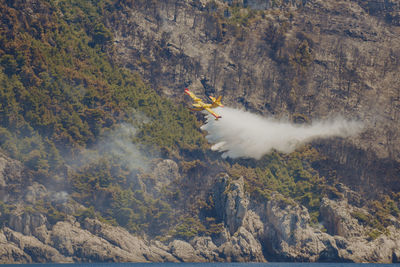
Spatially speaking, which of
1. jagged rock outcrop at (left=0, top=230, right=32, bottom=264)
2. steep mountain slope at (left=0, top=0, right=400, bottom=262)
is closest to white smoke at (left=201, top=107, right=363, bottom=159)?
steep mountain slope at (left=0, top=0, right=400, bottom=262)

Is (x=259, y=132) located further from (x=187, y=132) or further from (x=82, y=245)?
(x=82, y=245)

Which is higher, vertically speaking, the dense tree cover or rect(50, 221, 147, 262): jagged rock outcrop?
the dense tree cover

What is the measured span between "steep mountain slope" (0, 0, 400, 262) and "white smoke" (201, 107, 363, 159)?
2.16 metres

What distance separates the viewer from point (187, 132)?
5782 inches

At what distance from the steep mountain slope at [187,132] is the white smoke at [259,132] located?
2155 mm

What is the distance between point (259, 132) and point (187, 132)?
47.2 feet

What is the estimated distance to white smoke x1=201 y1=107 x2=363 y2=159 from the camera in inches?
5487

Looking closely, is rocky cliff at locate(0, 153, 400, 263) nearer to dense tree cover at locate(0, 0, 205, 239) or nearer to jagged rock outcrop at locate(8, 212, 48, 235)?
jagged rock outcrop at locate(8, 212, 48, 235)

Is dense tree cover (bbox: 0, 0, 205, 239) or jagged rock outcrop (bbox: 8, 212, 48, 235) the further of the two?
dense tree cover (bbox: 0, 0, 205, 239)

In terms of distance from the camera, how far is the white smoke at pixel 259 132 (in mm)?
139375

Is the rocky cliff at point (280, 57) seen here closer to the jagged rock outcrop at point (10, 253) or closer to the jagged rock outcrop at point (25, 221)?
the jagged rock outcrop at point (25, 221)

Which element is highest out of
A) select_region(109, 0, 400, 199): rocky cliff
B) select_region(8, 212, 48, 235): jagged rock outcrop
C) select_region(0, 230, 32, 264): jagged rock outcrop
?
select_region(109, 0, 400, 199): rocky cliff

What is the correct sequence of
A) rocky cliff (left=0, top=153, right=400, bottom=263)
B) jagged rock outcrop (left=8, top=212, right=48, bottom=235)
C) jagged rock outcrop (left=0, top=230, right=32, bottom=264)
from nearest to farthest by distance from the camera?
1. jagged rock outcrop (left=0, top=230, right=32, bottom=264)
2. jagged rock outcrop (left=8, top=212, right=48, bottom=235)
3. rocky cliff (left=0, top=153, right=400, bottom=263)

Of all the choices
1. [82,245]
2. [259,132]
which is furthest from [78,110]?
[259,132]
